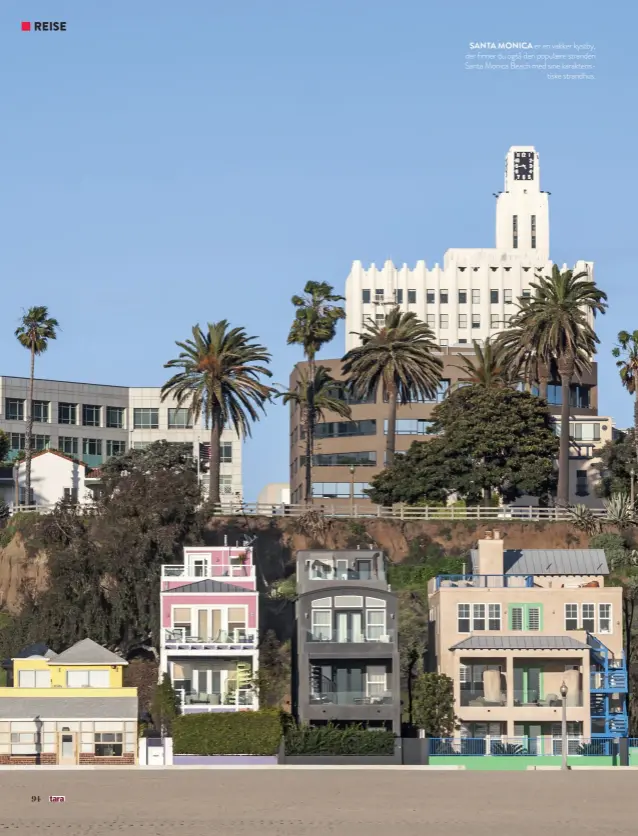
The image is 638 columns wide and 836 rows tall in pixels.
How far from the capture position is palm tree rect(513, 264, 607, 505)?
135 meters

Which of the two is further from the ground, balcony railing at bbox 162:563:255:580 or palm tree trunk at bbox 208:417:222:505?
palm tree trunk at bbox 208:417:222:505

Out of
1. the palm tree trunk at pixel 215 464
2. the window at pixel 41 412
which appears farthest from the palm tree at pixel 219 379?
the window at pixel 41 412

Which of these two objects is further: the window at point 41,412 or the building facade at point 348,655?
the window at point 41,412

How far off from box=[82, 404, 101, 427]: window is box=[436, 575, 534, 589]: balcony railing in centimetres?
9035

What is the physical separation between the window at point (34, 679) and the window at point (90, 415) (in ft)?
306

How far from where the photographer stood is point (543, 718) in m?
94.2

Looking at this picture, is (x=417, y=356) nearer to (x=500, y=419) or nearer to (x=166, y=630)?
(x=500, y=419)

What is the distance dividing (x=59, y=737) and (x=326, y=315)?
6719 centimetres

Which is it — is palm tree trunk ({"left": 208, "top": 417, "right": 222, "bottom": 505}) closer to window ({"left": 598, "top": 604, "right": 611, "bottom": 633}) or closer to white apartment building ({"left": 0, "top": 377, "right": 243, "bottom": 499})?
window ({"left": 598, "top": 604, "right": 611, "bottom": 633})

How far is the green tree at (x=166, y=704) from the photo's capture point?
306 feet

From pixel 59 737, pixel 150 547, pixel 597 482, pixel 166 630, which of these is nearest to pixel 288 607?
pixel 150 547

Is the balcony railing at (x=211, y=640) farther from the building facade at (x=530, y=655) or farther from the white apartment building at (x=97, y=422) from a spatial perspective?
the white apartment building at (x=97, y=422)

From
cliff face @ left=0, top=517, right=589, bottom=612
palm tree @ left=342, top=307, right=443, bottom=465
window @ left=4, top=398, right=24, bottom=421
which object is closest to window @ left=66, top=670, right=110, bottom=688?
cliff face @ left=0, top=517, right=589, bottom=612
